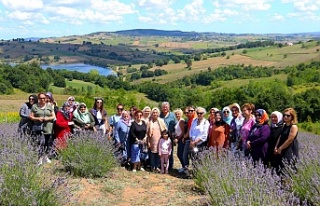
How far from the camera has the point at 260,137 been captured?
6.07 metres

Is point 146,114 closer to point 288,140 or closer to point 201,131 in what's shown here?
point 201,131

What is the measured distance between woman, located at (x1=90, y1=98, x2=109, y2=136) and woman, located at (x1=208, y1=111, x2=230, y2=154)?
7.79ft

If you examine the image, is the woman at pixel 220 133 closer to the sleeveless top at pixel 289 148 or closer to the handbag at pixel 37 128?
the sleeveless top at pixel 289 148

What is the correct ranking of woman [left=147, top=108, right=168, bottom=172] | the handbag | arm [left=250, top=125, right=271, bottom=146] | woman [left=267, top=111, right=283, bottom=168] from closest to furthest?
woman [left=267, top=111, right=283, bottom=168] → arm [left=250, top=125, right=271, bottom=146] → the handbag → woman [left=147, top=108, right=168, bottom=172]

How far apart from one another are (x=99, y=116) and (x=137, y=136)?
956 mm

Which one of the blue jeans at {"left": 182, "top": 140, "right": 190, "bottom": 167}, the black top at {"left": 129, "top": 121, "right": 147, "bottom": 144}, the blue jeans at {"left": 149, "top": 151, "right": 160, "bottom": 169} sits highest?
the black top at {"left": 129, "top": 121, "right": 147, "bottom": 144}

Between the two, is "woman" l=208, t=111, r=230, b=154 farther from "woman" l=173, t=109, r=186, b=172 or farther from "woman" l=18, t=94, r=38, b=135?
"woman" l=18, t=94, r=38, b=135

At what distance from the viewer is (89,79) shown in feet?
293

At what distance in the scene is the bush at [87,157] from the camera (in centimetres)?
649

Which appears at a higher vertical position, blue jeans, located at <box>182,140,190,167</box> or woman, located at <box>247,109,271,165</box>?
woman, located at <box>247,109,271,165</box>

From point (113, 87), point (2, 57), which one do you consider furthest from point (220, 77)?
point (2, 57)

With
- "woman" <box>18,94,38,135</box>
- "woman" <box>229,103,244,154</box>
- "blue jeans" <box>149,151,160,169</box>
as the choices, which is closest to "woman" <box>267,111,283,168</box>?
"woman" <box>229,103,244,154</box>

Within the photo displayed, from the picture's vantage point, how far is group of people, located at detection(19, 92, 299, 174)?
22.4 feet

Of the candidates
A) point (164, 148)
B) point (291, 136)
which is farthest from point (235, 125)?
point (291, 136)
